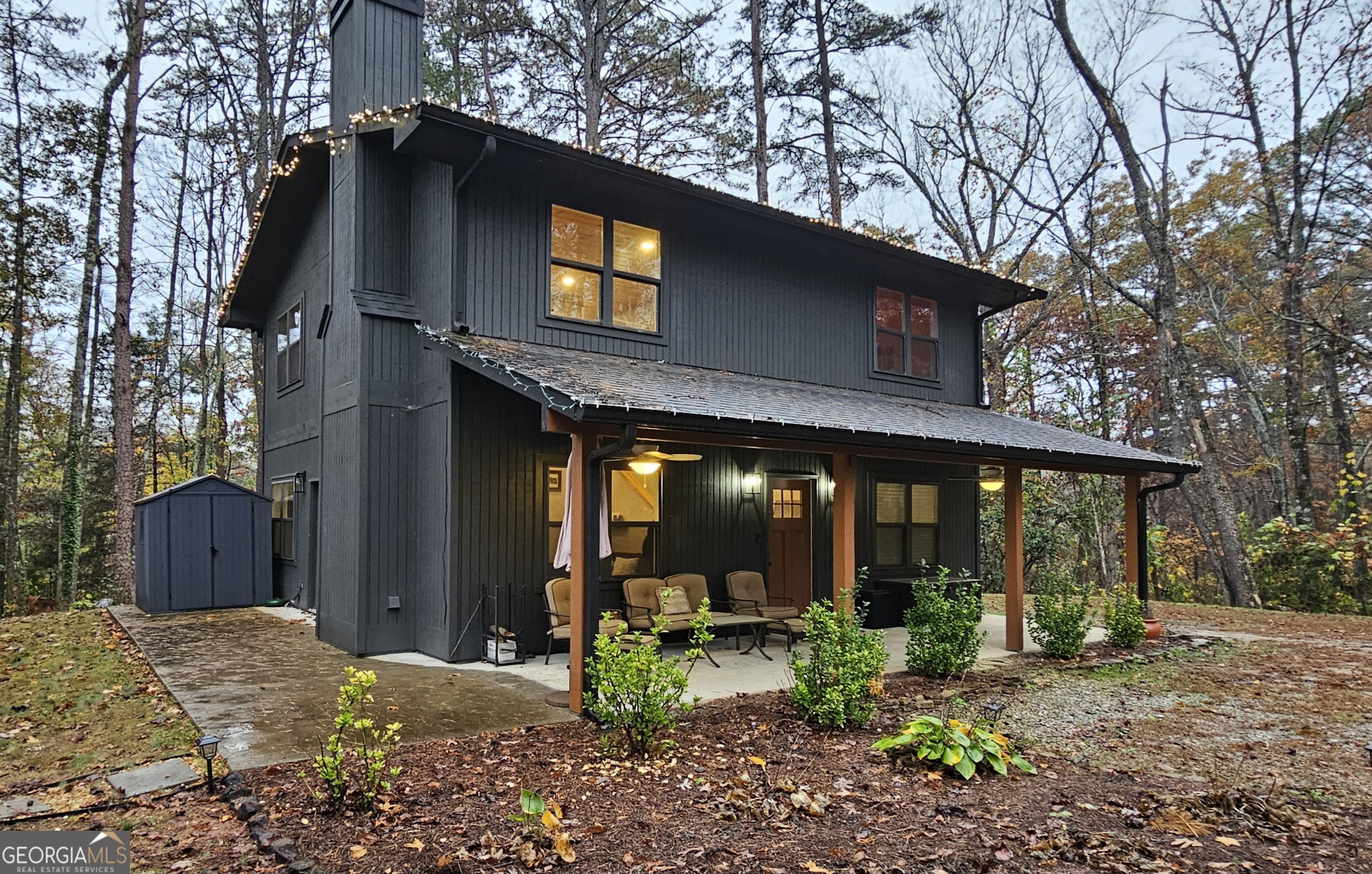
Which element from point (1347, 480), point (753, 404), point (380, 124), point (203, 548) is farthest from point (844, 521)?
point (1347, 480)

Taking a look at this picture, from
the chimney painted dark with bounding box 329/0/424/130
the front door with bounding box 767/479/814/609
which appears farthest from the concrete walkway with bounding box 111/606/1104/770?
the chimney painted dark with bounding box 329/0/424/130

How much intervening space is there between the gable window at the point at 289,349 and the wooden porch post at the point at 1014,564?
9.08 m

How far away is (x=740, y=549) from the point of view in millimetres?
9281

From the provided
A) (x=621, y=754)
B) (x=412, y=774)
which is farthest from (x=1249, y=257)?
(x=412, y=774)

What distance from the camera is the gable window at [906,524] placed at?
10.6 m

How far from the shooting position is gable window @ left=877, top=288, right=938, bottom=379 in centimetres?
1113

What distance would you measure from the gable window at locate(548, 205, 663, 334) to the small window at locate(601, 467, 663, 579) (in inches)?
66.2

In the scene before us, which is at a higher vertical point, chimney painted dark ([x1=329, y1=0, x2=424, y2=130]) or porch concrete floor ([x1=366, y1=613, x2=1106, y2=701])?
chimney painted dark ([x1=329, y1=0, x2=424, y2=130])

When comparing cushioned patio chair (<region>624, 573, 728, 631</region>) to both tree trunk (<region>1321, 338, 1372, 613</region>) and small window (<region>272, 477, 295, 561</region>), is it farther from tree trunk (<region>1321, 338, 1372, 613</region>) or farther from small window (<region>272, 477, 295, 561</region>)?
tree trunk (<region>1321, 338, 1372, 613</region>)

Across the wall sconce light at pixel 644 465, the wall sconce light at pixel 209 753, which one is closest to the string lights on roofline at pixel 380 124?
the wall sconce light at pixel 644 465

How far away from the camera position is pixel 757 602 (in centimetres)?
883

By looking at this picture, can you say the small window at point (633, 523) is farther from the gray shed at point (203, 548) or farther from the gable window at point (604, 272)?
the gray shed at point (203, 548)

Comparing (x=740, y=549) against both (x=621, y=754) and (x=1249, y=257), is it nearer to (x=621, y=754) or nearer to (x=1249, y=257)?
(x=621, y=754)

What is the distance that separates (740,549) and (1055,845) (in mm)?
6015
